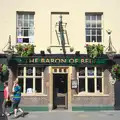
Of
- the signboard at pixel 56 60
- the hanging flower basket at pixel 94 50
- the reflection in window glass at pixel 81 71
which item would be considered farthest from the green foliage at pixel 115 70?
the reflection in window glass at pixel 81 71

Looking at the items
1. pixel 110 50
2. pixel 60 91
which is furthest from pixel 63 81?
pixel 110 50

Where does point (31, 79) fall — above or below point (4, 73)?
below

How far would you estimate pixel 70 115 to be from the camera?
19.6m

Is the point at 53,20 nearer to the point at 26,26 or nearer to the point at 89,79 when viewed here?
the point at 26,26

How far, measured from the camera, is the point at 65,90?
22047mm

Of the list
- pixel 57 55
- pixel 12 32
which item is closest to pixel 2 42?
pixel 12 32

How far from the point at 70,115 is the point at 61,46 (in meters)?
4.09

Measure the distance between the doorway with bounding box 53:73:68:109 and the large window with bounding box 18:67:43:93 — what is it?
0.87 meters

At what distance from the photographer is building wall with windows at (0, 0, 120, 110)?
21344 mm

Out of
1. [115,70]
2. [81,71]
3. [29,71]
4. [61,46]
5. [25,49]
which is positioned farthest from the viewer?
[81,71]

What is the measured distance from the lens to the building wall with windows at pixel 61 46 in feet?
70.0

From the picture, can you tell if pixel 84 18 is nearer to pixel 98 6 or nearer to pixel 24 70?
pixel 98 6

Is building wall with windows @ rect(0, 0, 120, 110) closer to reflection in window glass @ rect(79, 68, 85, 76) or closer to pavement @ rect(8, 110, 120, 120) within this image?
reflection in window glass @ rect(79, 68, 85, 76)

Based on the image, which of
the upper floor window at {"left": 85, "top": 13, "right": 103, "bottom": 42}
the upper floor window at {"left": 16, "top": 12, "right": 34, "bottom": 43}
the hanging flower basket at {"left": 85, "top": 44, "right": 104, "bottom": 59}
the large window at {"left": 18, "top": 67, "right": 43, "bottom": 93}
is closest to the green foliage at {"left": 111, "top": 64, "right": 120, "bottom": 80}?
the hanging flower basket at {"left": 85, "top": 44, "right": 104, "bottom": 59}
